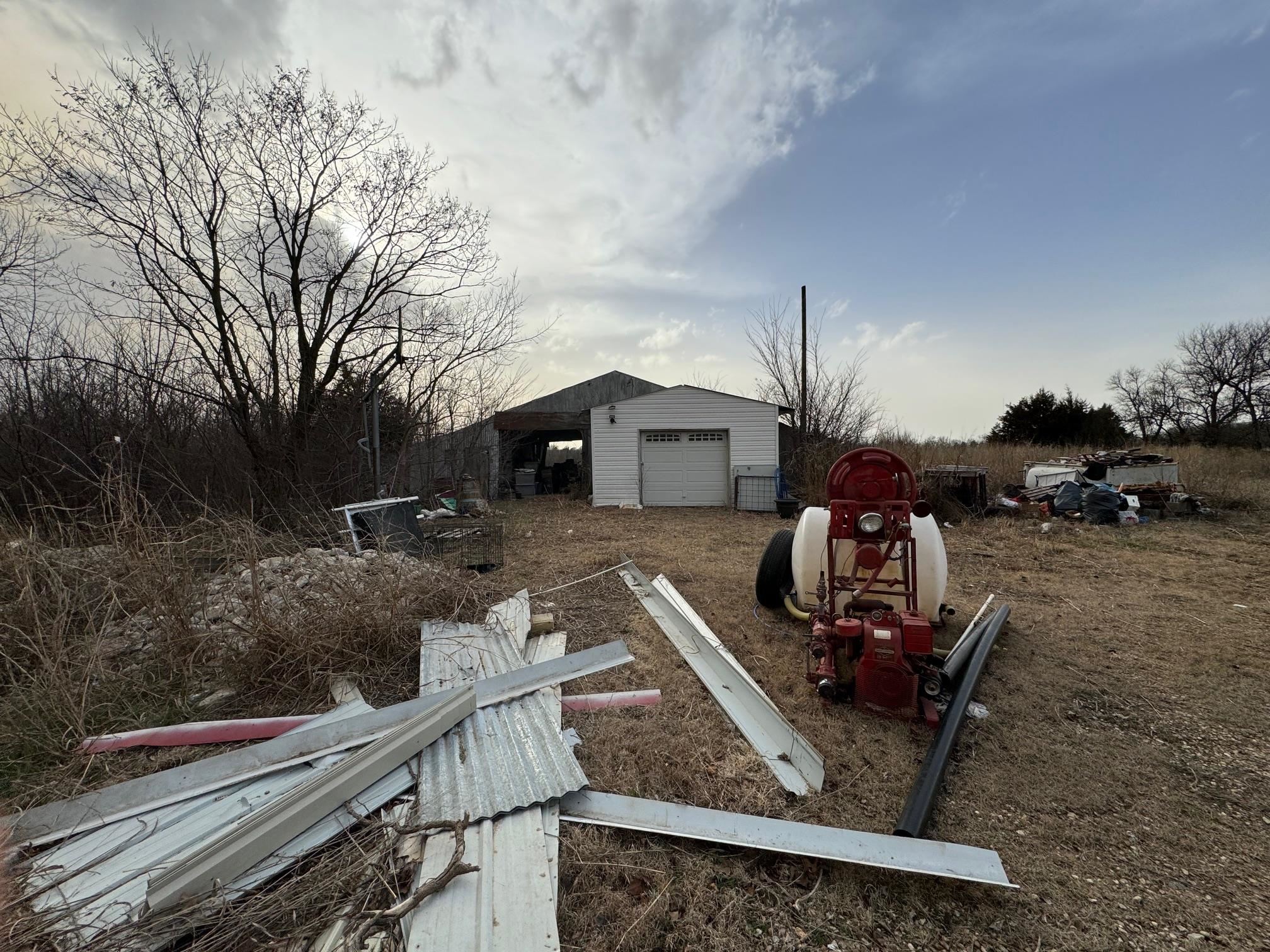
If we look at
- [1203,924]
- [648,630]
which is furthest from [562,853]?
[648,630]

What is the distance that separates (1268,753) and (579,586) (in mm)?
4735

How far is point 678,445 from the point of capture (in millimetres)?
13312

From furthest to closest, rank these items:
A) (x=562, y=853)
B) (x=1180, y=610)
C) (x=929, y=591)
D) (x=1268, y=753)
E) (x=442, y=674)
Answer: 1. (x=1180, y=610)
2. (x=929, y=591)
3. (x=442, y=674)
4. (x=1268, y=753)
5. (x=562, y=853)

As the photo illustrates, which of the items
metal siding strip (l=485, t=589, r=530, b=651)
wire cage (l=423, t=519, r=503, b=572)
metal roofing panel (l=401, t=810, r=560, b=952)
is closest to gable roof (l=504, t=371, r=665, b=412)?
wire cage (l=423, t=519, r=503, b=572)

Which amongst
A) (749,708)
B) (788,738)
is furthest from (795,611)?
(788,738)

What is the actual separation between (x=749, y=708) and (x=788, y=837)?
37.5 inches

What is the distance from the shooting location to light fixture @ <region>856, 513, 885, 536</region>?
302 cm

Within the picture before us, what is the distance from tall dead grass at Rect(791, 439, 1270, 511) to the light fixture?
21.7ft

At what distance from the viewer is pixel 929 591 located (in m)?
3.62

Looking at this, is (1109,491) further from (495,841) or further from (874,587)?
(495,841)

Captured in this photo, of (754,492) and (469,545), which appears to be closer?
(469,545)

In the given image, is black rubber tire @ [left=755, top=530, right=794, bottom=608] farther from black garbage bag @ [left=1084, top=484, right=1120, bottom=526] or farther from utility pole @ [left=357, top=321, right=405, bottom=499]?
black garbage bag @ [left=1084, top=484, right=1120, bottom=526]

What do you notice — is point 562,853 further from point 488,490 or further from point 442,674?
point 488,490

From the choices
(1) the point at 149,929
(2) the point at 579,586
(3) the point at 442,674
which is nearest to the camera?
(1) the point at 149,929
